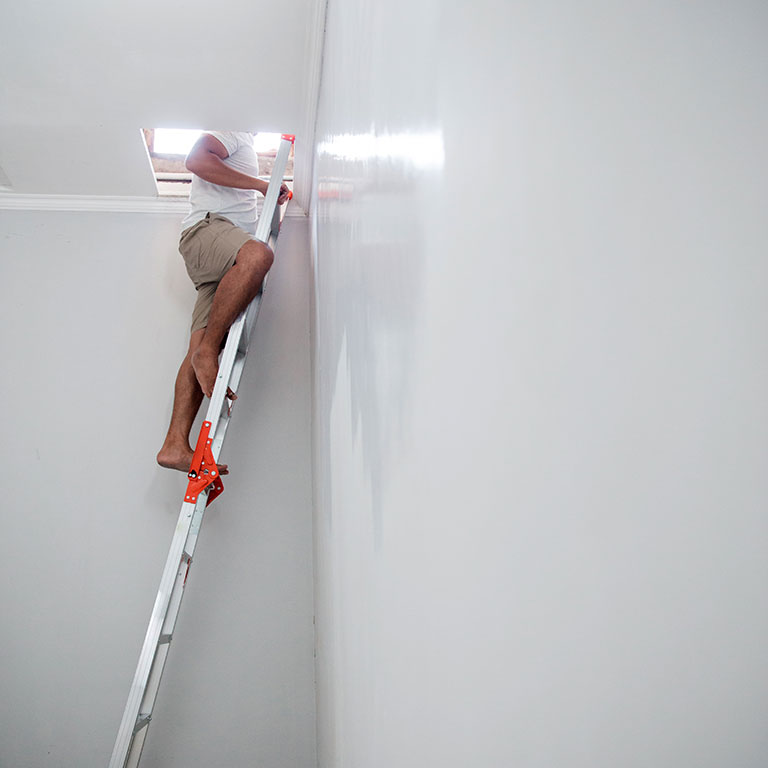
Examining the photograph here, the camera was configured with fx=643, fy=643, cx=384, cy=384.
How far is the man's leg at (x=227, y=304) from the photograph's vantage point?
96.3 inches

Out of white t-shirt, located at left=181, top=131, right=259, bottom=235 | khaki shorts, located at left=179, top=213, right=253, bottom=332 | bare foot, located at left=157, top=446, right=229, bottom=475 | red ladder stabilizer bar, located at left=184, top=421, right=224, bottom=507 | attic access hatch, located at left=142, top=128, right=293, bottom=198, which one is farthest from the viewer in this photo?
attic access hatch, located at left=142, top=128, right=293, bottom=198

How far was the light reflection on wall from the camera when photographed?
47cm

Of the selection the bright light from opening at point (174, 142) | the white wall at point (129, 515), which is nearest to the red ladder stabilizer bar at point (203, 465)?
the white wall at point (129, 515)

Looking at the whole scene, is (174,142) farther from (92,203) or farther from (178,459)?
(178,459)

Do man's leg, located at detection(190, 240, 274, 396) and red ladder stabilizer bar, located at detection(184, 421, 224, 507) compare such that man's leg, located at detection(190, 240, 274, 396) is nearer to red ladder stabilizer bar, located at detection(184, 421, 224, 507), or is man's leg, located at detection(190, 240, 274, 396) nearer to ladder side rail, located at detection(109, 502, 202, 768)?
red ladder stabilizer bar, located at detection(184, 421, 224, 507)

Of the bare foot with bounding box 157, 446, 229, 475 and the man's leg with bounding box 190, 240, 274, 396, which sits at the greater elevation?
the man's leg with bounding box 190, 240, 274, 396

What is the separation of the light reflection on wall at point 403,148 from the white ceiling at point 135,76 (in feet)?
4.01

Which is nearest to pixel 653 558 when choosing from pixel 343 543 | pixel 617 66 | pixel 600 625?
pixel 600 625

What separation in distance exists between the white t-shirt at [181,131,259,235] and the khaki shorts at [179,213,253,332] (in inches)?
1.8

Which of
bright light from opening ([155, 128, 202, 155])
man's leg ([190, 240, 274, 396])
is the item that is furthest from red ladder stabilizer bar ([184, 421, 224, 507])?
bright light from opening ([155, 128, 202, 155])

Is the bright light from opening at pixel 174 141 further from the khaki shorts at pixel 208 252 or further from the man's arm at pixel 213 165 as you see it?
the khaki shorts at pixel 208 252

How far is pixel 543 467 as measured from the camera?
0.34m

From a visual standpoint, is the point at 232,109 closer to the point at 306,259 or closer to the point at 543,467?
the point at 306,259

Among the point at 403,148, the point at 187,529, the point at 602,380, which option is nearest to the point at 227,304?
the point at 187,529
